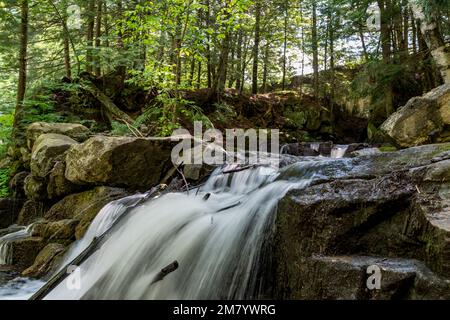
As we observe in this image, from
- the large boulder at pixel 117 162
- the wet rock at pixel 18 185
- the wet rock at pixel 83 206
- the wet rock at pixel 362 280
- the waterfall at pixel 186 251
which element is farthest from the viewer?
the wet rock at pixel 18 185

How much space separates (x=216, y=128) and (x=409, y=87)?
676 centimetres

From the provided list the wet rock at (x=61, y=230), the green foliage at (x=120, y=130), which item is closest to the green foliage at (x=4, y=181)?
the green foliage at (x=120, y=130)

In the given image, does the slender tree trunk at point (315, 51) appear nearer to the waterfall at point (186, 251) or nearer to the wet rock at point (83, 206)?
the wet rock at point (83, 206)

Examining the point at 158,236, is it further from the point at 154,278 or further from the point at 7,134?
the point at 7,134

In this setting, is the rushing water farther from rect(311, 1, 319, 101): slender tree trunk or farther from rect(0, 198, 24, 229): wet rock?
rect(311, 1, 319, 101): slender tree trunk

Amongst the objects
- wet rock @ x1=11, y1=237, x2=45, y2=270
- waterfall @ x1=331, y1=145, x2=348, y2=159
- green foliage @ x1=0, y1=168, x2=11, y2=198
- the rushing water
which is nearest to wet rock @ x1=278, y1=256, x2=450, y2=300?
the rushing water

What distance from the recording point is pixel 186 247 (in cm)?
402

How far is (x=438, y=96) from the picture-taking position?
21.3 ft

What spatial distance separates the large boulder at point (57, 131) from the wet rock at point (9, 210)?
1441 mm

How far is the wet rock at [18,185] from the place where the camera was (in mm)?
8344

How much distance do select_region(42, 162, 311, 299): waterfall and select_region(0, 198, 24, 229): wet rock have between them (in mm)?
3425

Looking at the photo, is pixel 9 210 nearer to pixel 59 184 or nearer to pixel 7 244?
pixel 59 184
